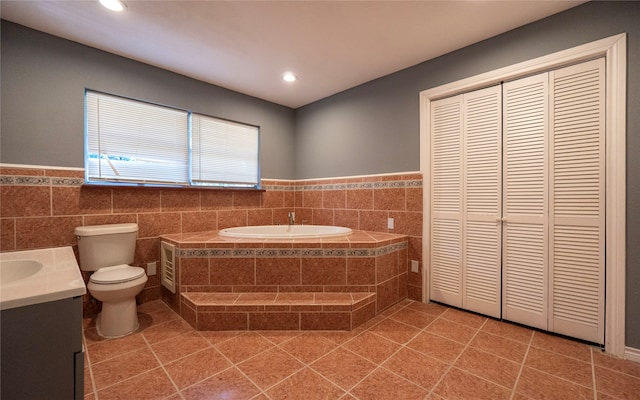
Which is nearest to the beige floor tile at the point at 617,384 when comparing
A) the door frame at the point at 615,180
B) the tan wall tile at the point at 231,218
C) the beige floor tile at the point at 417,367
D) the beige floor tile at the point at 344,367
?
the door frame at the point at 615,180

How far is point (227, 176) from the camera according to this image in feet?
10.8

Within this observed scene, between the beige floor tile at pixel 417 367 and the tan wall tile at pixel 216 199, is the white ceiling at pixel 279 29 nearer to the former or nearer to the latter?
the tan wall tile at pixel 216 199

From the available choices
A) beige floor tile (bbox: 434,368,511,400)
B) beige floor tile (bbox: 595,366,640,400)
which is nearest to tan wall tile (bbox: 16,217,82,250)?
beige floor tile (bbox: 434,368,511,400)

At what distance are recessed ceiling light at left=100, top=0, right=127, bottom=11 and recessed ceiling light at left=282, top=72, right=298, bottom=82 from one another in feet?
4.61

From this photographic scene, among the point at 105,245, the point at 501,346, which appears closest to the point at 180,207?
the point at 105,245

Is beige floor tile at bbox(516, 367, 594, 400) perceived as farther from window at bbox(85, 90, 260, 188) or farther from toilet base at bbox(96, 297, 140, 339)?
window at bbox(85, 90, 260, 188)

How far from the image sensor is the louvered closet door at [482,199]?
2.23m

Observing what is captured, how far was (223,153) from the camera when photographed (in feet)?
10.6

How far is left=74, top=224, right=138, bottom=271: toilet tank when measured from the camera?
2129 mm

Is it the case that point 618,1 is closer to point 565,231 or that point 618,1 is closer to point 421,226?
point 565,231

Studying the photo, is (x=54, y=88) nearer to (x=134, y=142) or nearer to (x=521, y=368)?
(x=134, y=142)

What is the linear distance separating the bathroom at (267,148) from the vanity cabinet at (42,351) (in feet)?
5.91

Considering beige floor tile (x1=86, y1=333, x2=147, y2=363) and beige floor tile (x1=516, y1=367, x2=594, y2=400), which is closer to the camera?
beige floor tile (x1=516, y1=367, x2=594, y2=400)

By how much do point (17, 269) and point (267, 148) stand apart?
2.67 meters
